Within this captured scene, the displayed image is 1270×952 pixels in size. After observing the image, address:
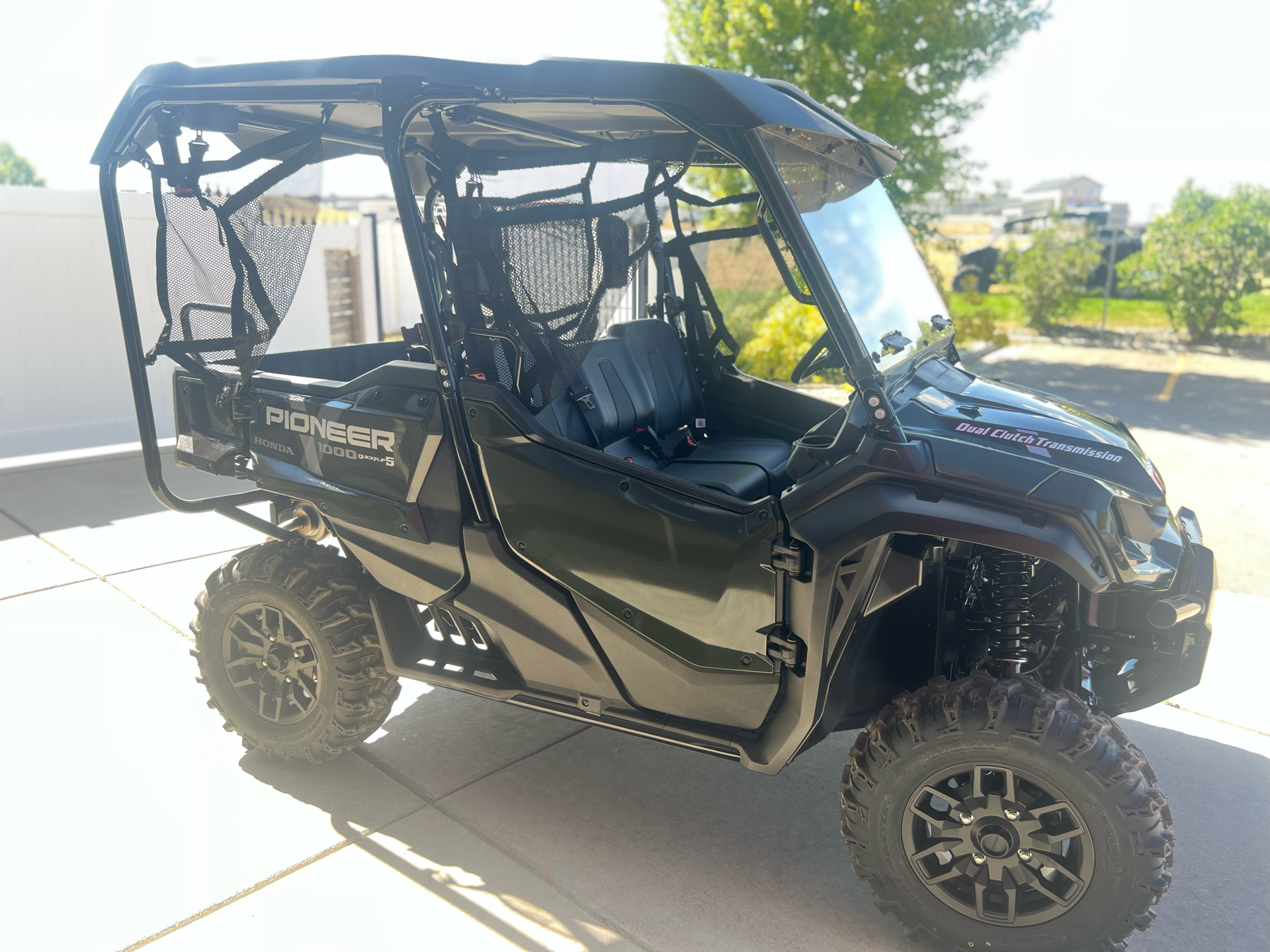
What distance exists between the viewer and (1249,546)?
18.8ft

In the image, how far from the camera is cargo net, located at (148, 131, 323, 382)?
3.17 metres

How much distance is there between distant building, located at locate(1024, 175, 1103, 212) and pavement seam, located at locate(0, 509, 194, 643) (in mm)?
16388

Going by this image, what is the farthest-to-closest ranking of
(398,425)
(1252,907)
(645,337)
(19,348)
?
(19,348) → (645,337) → (398,425) → (1252,907)

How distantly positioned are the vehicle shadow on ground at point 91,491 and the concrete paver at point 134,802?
212 cm

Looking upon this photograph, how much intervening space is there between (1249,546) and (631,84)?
520 cm

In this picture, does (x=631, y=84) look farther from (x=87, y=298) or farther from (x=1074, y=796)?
(x=87, y=298)

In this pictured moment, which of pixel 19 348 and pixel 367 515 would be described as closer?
pixel 367 515

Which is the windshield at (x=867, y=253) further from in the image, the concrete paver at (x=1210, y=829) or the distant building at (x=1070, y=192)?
the distant building at (x=1070, y=192)

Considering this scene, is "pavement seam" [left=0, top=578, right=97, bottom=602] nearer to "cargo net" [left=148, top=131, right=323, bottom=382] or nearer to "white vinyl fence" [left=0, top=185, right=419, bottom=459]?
"cargo net" [left=148, top=131, right=323, bottom=382]

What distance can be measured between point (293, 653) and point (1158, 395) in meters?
10.3

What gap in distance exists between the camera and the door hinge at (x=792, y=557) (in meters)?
2.33

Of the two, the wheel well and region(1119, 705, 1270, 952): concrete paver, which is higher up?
the wheel well

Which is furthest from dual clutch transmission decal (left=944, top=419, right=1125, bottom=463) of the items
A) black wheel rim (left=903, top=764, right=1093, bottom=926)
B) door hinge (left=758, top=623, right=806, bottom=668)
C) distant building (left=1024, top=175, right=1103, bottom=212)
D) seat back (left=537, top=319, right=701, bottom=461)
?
distant building (left=1024, top=175, right=1103, bottom=212)

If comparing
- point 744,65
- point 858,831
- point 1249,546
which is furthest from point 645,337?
point 744,65
